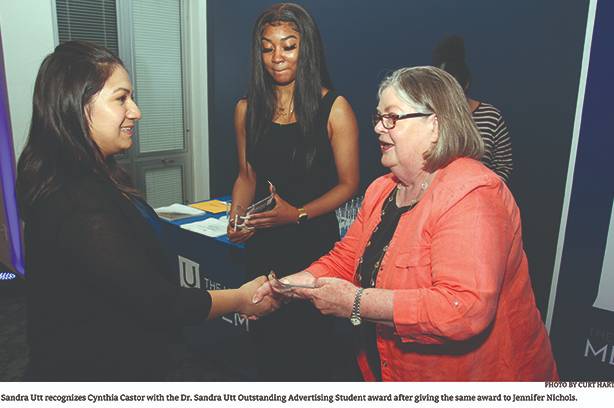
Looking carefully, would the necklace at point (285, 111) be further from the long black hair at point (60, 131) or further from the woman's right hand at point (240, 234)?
the long black hair at point (60, 131)

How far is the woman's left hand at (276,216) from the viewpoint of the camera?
1855 millimetres

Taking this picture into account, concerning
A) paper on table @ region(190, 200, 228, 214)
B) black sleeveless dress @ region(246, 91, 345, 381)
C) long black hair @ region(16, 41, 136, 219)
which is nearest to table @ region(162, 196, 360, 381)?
paper on table @ region(190, 200, 228, 214)

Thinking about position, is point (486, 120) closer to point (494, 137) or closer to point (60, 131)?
point (494, 137)

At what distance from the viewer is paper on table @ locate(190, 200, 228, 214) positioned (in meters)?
3.26

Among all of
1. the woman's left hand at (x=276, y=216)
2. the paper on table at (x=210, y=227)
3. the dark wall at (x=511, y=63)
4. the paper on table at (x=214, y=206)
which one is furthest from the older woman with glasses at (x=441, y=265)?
the paper on table at (x=214, y=206)

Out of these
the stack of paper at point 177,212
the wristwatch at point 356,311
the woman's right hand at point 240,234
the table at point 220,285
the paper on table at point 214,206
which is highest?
the wristwatch at point 356,311

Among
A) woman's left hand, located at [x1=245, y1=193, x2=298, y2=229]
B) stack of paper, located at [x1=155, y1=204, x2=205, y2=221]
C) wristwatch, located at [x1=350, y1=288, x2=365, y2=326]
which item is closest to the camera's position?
wristwatch, located at [x1=350, y1=288, x2=365, y2=326]

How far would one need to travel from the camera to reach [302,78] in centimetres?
198

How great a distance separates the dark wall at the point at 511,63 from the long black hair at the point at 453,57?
0.51 ft

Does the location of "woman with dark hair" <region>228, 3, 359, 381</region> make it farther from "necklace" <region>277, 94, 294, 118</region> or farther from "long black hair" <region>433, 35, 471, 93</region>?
"long black hair" <region>433, 35, 471, 93</region>

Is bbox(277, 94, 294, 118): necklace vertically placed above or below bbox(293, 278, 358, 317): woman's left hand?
above

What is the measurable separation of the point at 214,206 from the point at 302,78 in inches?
63.9

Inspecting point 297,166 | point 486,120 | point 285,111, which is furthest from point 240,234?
point 486,120

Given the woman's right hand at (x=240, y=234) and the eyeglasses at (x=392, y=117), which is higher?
the eyeglasses at (x=392, y=117)
